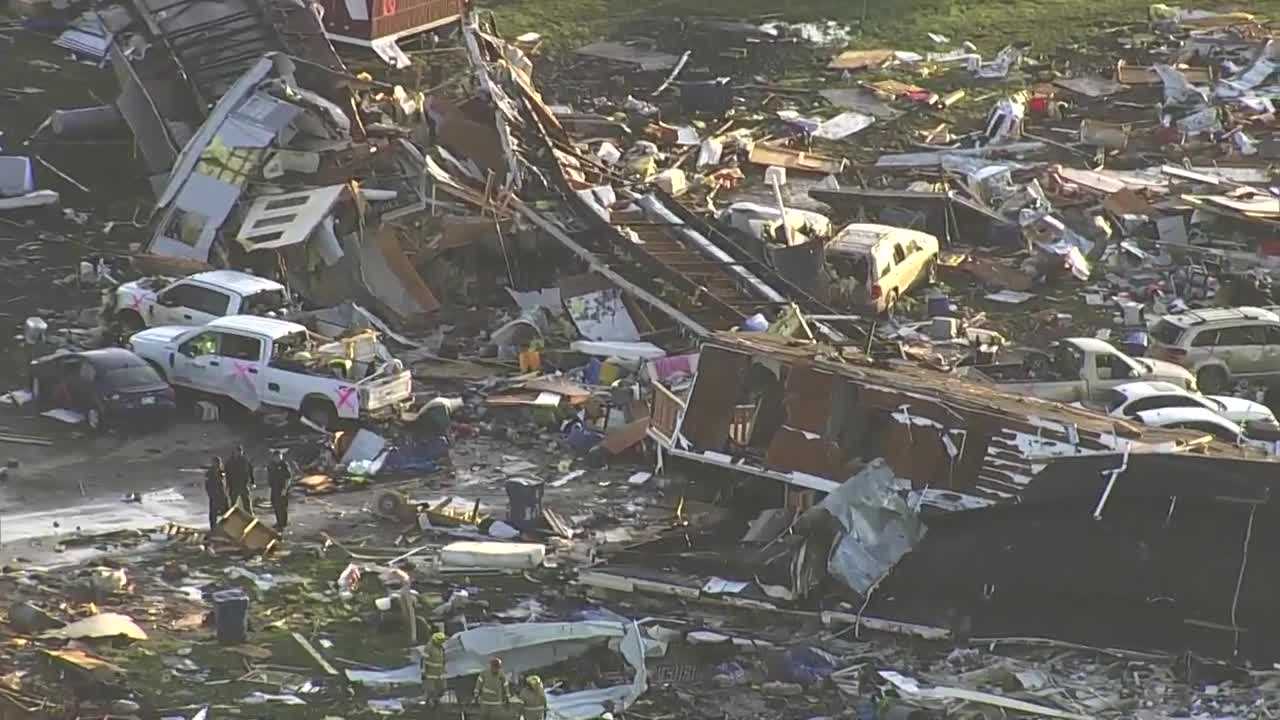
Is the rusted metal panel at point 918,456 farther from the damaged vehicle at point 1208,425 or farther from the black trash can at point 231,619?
the black trash can at point 231,619

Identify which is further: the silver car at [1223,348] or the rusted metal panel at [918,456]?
the silver car at [1223,348]

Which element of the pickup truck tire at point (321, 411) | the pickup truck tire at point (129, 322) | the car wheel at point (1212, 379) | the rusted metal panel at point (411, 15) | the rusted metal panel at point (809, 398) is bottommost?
the car wheel at point (1212, 379)

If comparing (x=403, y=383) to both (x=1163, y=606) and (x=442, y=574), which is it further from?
(x=1163, y=606)

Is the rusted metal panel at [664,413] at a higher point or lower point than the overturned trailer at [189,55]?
lower

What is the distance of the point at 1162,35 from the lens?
41062 millimetres

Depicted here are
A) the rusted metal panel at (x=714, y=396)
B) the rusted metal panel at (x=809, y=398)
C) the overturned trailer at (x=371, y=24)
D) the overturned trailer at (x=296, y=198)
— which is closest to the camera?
the rusted metal panel at (x=809, y=398)

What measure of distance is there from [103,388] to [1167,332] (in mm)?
11781

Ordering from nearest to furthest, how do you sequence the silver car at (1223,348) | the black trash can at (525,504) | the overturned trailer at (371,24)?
1. the black trash can at (525,504)
2. the silver car at (1223,348)
3. the overturned trailer at (371,24)

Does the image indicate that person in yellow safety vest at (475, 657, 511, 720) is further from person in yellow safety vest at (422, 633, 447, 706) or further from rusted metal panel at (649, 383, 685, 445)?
rusted metal panel at (649, 383, 685, 445)

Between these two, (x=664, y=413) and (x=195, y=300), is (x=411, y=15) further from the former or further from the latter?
(x=664, y=413)

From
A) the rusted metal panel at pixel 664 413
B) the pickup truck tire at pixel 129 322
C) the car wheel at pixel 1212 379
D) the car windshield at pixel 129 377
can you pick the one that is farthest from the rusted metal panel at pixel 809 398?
the pickup truck tire at pixel 129 322

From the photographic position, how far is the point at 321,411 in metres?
21.9

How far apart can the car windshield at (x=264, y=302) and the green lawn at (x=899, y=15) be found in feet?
52.6

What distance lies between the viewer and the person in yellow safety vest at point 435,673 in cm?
1566
